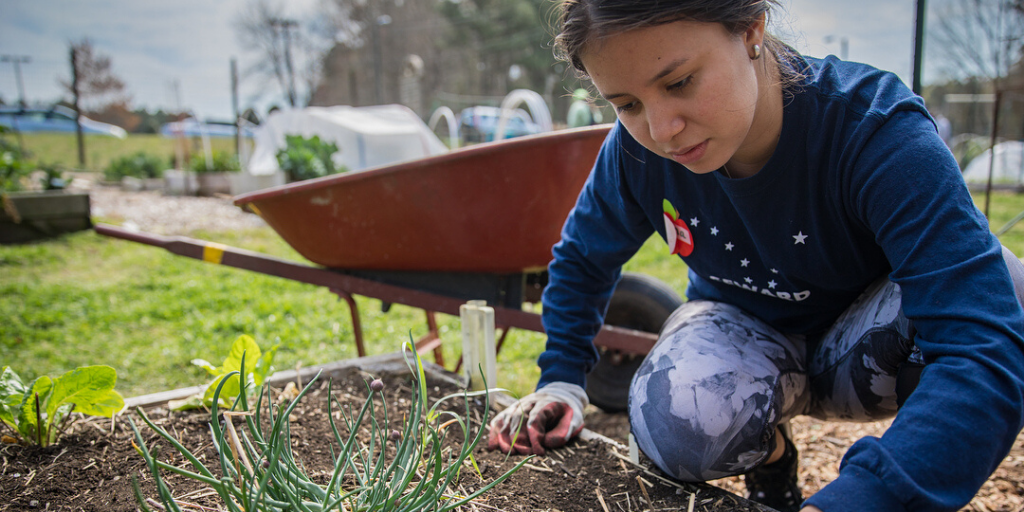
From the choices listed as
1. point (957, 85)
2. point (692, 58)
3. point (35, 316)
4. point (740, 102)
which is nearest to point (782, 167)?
point (740, 102)

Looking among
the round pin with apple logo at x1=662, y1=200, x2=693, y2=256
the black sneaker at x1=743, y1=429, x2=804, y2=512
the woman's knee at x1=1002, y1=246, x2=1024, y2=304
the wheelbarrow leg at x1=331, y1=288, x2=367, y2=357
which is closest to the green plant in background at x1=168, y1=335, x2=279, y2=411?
the wheelbarrow leg at x1=331, y1=288, x2=367, y2=357

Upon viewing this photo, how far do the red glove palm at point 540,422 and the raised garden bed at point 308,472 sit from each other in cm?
3

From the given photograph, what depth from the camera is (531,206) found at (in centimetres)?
189

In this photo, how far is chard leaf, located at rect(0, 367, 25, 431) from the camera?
3.60 ft

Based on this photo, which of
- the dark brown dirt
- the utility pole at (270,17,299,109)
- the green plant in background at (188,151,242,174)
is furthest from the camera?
the utility pole at (270,17,299,109)

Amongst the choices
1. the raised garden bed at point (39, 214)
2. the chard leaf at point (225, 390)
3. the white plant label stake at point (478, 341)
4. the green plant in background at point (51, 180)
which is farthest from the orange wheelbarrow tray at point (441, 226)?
the green plant in background at point (51, 180)

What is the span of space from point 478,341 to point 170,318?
8.69ft

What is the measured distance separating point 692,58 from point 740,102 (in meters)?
0.11

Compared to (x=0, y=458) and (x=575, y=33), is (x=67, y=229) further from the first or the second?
(x=575, y=33)

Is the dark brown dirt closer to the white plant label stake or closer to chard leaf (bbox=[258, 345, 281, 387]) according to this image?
chard leaf (bbox=[258, 345, 281, 387])

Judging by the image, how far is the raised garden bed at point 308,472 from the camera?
0.98 meters

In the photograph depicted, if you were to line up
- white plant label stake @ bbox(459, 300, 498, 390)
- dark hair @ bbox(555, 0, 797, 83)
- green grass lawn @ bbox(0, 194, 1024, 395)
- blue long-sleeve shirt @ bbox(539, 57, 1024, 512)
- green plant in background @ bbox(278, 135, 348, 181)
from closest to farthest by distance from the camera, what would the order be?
blue long-sleeve shirt @ bbox(539, 57, 1024, 512), dark hair @ bbox(555, 0, 797, 83), white plant label stake @ bbox(459, 300, 498, 390), green grass lawn @ bbox(0, 194, 1024, 395), green plant in background @ bbox(278, 135, 348, 181)

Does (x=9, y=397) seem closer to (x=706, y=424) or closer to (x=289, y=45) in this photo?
(x=706, y=424)

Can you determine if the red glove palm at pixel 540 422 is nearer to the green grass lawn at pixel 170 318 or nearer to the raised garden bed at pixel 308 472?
the raised garden bed at pixel 308 472
